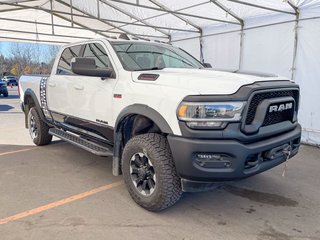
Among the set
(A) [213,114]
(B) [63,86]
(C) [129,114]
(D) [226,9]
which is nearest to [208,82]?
(A) [213,114]

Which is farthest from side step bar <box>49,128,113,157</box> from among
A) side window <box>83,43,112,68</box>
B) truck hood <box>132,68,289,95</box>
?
truck hood <box>132,68,289,95</box>

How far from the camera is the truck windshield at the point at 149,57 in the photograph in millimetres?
3859

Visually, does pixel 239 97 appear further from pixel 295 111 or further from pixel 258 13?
pixel 258 13

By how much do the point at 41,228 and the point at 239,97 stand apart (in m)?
2.28

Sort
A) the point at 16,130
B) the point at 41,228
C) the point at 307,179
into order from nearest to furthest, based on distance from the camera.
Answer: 1. the point at 41,228
2. the point at 307,179
3. the point at 16,130

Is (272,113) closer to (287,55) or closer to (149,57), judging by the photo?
(149,57)

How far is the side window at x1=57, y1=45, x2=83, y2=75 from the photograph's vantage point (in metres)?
4.79

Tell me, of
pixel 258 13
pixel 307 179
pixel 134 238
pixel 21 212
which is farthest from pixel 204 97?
pixel 258 13

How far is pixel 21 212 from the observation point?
3.23 meters

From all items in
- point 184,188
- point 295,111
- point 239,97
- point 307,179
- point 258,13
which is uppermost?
point 258,13

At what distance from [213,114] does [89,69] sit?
167 cm

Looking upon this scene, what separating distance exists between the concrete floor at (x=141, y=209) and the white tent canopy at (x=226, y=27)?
2.98 metres

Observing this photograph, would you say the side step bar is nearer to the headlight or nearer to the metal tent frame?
the headlight

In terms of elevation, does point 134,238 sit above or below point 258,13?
below
